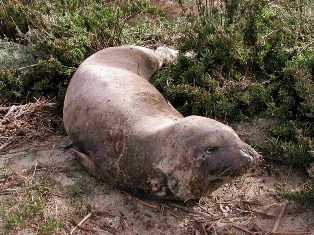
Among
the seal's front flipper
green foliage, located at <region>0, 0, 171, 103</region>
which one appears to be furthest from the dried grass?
the seal's front flipper

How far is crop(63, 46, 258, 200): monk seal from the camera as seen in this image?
12.6ft

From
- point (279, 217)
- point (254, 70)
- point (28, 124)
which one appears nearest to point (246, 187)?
point (279, 217)

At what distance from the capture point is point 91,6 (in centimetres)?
672

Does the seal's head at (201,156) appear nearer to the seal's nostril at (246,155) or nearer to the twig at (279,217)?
the seal's nostril at (246,155)

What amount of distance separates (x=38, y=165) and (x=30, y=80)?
4.29ft

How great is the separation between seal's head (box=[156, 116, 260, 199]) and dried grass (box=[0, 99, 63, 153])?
171cm

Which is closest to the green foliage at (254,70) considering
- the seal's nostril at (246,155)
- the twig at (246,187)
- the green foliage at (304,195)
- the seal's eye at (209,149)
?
Answer: the twig at (246,187)

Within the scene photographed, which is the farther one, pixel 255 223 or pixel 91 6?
pixel 91 6

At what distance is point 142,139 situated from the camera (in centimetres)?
419

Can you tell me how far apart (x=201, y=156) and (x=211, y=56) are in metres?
1.74

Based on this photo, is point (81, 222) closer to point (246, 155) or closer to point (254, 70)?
point (246, 155)

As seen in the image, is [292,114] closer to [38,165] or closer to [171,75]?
[171,75]

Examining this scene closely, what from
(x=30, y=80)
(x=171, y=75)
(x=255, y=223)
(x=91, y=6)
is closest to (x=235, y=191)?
(x=255, y=223)

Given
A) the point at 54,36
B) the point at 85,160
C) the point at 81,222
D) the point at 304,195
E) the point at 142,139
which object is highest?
the point at 54,36
